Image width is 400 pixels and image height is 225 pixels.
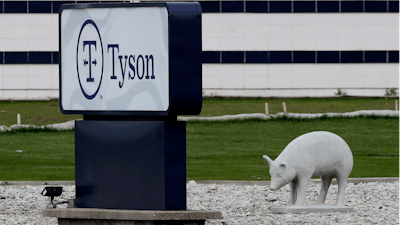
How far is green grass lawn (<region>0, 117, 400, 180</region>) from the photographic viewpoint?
53.2 ft

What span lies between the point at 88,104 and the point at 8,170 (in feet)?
29.4

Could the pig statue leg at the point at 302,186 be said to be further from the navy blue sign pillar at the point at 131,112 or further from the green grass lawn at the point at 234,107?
the green grass lawn at the point at 234,107

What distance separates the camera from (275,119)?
27391mm

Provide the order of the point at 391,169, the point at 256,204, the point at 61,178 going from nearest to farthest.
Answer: the point at 256,204
the point at 61,178
the point at 391,169

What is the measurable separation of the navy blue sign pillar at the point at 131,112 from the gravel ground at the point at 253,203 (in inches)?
79.1

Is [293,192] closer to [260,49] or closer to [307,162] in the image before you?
[307,162]

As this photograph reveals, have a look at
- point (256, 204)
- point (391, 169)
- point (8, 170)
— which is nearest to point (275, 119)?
point (391, 169)

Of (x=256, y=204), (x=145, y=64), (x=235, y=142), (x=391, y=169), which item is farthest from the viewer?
(x=235, y=142)

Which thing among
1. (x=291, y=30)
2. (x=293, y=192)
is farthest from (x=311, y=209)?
(x=291, y=30)

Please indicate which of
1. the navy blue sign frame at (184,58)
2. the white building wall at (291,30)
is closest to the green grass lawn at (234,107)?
the white building wall at (291,30)

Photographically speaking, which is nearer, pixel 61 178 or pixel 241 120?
pixel 61 178

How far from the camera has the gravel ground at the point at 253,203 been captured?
10.1 metres

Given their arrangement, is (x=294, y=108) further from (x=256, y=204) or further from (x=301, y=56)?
(x=256, y=204)

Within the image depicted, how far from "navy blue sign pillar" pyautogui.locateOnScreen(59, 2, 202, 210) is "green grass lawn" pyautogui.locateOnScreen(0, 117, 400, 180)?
667cm
